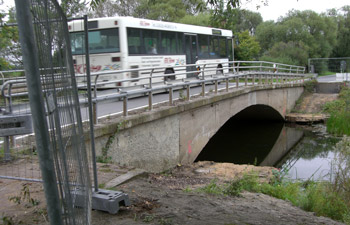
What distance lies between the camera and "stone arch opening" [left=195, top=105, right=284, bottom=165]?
49.8 feet

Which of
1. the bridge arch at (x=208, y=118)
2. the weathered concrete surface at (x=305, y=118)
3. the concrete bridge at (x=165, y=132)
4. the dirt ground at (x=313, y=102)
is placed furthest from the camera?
the dirt ground at (x=313, y=102)

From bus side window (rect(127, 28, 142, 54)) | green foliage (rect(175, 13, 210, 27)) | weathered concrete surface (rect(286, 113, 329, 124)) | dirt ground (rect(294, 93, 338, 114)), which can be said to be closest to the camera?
bus side window (rect(127, 28, 142, 54))

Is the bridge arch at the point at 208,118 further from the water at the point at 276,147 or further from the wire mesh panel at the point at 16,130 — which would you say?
the wire mesh panel at the point at 16,130

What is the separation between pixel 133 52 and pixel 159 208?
414 inches

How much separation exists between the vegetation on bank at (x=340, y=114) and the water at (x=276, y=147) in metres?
0.57

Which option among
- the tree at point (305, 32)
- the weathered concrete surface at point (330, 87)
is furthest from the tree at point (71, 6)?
the tree at point (305, 32)

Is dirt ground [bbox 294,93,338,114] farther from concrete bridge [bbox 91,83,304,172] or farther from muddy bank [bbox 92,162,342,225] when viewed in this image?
muddy bank [bbox 92,162,342,225]

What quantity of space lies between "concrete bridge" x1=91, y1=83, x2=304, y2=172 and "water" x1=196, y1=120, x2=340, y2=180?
7.07ft

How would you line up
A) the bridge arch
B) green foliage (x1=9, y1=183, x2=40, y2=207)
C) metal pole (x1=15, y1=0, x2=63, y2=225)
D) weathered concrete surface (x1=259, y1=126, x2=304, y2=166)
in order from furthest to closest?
weathered concrete surface (x1=259, y1=126, x2=304, y2=166), the bridge arch, green foliage (x1=9, y1=183, x2=40, y2=207), metal pole (x1=15, y1=0, x2=63, y2=225)

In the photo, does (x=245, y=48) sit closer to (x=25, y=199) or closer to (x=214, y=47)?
(x=214, y=47)

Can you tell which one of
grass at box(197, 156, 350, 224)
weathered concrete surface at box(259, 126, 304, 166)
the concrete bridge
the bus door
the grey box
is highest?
the bus door

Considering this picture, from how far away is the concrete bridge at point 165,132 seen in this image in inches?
294

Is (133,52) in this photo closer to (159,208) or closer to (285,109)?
(159,208)

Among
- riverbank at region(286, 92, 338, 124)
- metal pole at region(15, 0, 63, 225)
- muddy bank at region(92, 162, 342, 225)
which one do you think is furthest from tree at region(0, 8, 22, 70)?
riverbank at region(286, 92, 338, 124)
